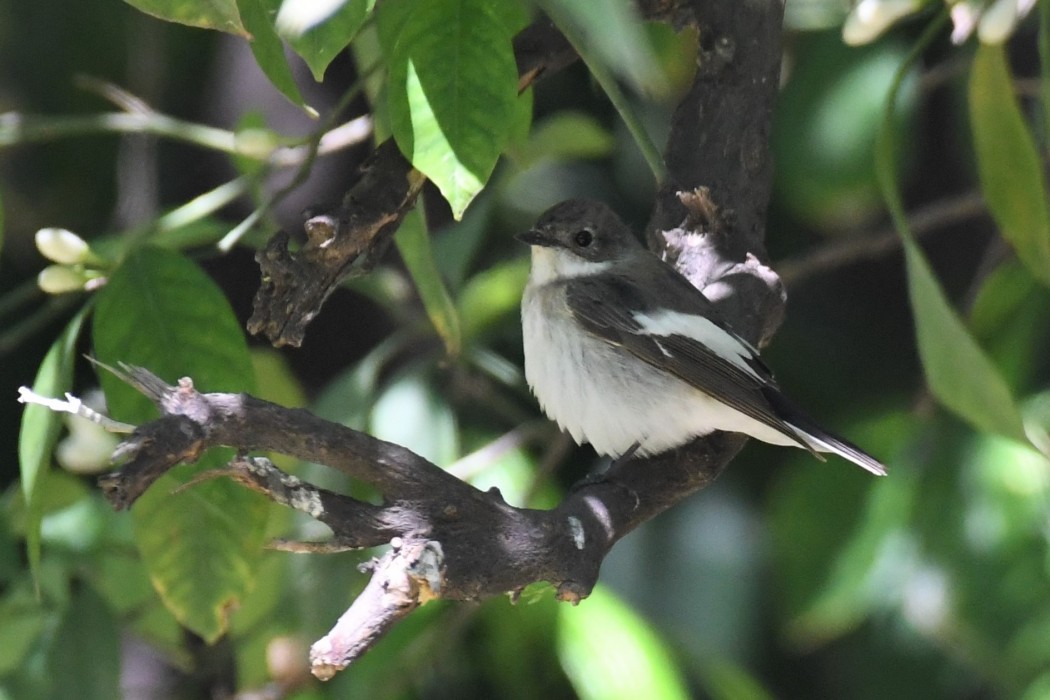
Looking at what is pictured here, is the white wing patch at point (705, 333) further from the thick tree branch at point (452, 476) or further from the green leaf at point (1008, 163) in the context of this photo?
the green leaf at point (1008, 163)

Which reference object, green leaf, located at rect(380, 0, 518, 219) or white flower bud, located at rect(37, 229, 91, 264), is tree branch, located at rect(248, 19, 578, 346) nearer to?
green leaf, located at rect(380, 0, 518, 219)

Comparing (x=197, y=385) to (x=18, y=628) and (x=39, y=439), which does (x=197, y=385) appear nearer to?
(x=39, y=439)

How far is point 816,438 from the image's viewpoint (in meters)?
2.33

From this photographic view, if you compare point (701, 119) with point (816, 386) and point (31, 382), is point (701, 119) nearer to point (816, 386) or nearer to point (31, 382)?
point (816, 386)

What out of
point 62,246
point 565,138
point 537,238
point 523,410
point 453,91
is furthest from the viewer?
point 523,410

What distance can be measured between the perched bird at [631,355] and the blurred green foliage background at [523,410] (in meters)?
0.22

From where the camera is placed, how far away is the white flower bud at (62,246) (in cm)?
204

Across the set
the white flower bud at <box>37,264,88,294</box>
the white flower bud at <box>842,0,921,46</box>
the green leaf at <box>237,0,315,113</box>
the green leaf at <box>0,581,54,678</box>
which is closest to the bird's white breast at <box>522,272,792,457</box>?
the white flower bud at <box>842,0,921,46</box>

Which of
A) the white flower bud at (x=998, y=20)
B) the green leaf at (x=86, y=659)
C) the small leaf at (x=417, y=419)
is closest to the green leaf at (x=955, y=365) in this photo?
the white flower bud at (x=998, y=20)

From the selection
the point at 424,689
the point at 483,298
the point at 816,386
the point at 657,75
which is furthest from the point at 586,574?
the point at 816,386

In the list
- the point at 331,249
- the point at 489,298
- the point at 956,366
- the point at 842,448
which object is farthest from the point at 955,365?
the point at 489,298

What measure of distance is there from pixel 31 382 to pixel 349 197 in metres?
2.13

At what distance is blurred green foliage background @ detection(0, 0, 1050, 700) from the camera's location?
7.86 ft

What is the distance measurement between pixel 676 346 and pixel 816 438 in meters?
0.30
